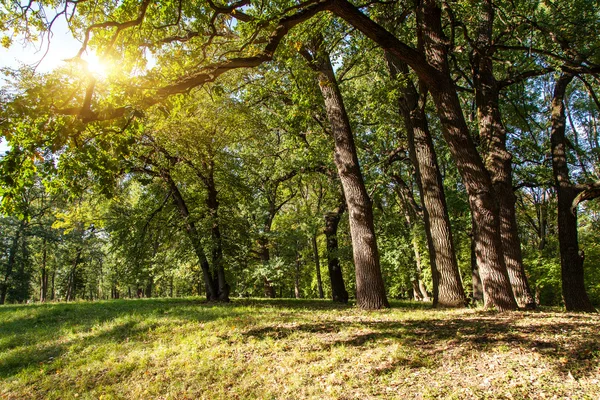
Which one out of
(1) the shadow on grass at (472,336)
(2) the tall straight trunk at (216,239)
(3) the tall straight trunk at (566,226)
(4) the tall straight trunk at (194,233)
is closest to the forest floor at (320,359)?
(1) the shadow on grass at (472,336)

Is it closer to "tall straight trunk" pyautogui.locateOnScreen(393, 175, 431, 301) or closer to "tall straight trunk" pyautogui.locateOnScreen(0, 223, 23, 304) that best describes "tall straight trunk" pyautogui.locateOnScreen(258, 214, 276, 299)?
"tall straight trunk" pyautogui.locateOnScreen(393, 175, 431, 301)

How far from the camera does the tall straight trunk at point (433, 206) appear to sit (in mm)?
9141

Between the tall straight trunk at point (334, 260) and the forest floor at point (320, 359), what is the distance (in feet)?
24.5

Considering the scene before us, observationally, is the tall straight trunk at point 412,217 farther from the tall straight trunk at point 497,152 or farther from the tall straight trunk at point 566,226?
the tall straight trunk at point 497,152

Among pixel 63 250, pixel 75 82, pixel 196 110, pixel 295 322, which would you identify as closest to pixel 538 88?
pixel 196 110

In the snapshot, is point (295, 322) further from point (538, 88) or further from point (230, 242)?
point (538, 88)

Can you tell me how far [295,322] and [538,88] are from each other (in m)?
19.9

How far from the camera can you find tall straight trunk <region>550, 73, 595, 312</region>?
33.0ft

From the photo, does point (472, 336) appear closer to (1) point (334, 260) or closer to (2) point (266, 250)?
(1) point (334, 260)

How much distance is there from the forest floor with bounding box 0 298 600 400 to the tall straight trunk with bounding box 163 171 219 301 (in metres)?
5.35

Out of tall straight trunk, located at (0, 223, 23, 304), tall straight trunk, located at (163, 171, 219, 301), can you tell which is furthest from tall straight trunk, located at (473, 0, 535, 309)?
tall straight trunk, located at (0, 223, 23, 304)

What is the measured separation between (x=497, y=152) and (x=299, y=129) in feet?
25.5

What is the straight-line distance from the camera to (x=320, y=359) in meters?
5.09

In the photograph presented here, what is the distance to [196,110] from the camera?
505 inches
